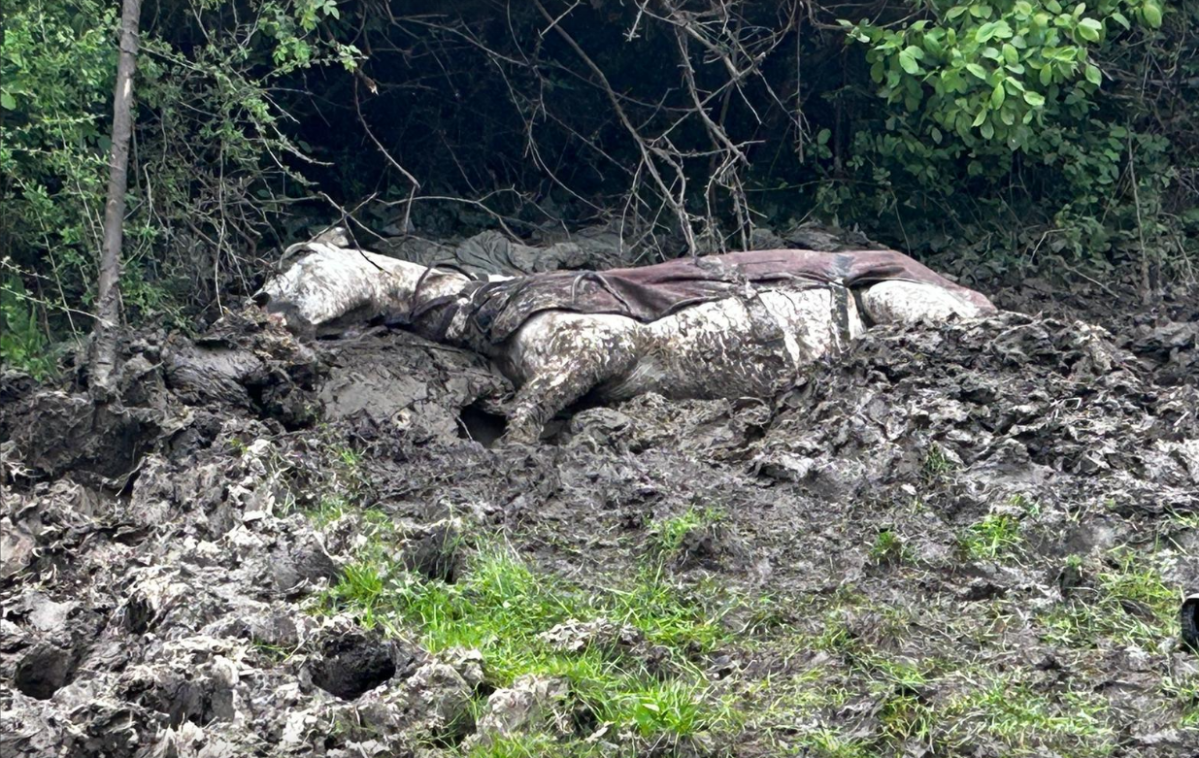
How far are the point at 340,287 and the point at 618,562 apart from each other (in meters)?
3.15

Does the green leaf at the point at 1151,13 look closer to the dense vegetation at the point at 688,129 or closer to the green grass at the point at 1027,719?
the dense vegetation at the point at 688,129

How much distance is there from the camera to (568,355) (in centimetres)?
727

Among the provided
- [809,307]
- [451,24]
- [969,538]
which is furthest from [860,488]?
[451,24]

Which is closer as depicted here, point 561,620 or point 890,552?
point 561,620

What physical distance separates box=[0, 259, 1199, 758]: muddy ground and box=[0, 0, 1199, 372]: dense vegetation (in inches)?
91.0

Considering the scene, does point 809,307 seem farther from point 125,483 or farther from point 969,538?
point 125,483

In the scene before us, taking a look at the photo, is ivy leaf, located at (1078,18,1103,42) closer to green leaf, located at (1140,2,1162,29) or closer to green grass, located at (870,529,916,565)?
green leaf, located at (1140,2,1162,29)

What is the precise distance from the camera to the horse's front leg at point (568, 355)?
715cm

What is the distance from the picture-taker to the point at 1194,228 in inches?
424

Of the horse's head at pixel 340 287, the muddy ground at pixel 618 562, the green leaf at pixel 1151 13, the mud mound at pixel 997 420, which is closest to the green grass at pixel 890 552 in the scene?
the muddy ground at pixel 618 562

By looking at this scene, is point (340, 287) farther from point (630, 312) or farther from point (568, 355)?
point (630, 312)

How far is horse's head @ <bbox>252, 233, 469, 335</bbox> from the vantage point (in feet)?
24.2

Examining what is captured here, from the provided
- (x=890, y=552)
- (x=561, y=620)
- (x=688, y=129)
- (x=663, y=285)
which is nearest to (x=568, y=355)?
(x=663, y=285)

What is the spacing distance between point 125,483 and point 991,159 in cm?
708
